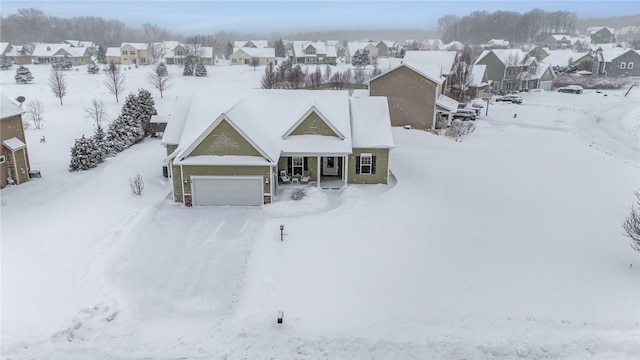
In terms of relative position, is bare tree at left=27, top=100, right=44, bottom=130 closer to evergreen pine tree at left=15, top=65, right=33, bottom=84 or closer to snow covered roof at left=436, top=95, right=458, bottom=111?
evergreen pine tree at left=15, top=65, right=33, bottom=84

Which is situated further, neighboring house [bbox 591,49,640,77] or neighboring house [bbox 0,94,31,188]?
neighboring house [bbox 591,49,640,77]

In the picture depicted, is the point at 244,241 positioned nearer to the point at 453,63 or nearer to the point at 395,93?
the point at 395,93

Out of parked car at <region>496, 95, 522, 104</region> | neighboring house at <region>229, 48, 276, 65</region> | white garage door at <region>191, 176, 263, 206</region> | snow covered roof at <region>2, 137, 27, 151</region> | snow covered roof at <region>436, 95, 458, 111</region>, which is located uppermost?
neighboring house at <region>229, 48, 276, 65</region>

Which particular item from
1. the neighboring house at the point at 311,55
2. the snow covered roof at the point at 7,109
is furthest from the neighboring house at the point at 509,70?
the snow covered roof at the point at 7,109

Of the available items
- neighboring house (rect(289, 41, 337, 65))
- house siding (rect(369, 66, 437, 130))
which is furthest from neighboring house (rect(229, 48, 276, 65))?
house siding (rect(369, 66, 437, 130))

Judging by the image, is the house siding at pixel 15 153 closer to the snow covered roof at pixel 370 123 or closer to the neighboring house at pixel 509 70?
the snow covered roof at pixel 370 123

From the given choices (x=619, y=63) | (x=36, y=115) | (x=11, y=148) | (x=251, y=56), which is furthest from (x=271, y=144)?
(x=619, y=63)
